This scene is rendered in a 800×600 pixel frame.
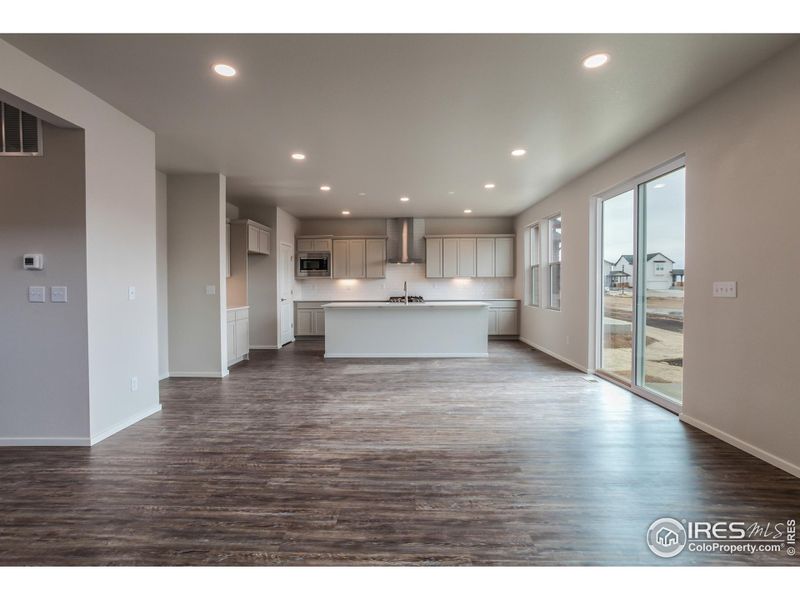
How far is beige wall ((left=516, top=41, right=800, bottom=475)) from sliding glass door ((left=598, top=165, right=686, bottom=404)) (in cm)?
28

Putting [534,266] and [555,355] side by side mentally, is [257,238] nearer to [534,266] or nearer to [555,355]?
[534,266]

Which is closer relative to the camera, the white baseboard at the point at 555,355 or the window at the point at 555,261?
the white baseboard at the point at 555,355

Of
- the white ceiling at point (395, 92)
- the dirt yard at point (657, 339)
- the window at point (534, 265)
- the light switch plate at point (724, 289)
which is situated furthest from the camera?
the window at point (534, 265)

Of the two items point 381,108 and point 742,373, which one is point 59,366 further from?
point 742,373

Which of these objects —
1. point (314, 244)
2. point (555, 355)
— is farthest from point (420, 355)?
point (314, 244)

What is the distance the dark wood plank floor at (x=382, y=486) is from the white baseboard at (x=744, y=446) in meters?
0.06

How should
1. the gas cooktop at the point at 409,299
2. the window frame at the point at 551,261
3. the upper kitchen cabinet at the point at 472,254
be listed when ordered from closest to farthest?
the window frame at the point at 551,261, the gas cooktop at the point at 409,299, the upper kitchen cabinet at the point at 472,254

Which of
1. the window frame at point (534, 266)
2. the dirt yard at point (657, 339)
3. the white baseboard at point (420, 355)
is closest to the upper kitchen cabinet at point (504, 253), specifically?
the window frame at point (534, 266)

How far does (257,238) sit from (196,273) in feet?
6.73

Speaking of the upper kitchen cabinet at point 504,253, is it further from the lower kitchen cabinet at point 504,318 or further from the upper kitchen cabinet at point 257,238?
the upper kitchen cabinet at point 257,238

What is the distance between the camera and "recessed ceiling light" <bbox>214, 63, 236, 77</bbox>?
2680mm

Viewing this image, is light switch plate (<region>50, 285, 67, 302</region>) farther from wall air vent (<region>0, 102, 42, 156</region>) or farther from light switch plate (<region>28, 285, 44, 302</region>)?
wall air vent (<region>0, 102, 42, 156</region>)

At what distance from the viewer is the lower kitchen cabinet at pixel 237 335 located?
6.11m

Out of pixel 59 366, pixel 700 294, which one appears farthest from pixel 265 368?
pixel 700 294
